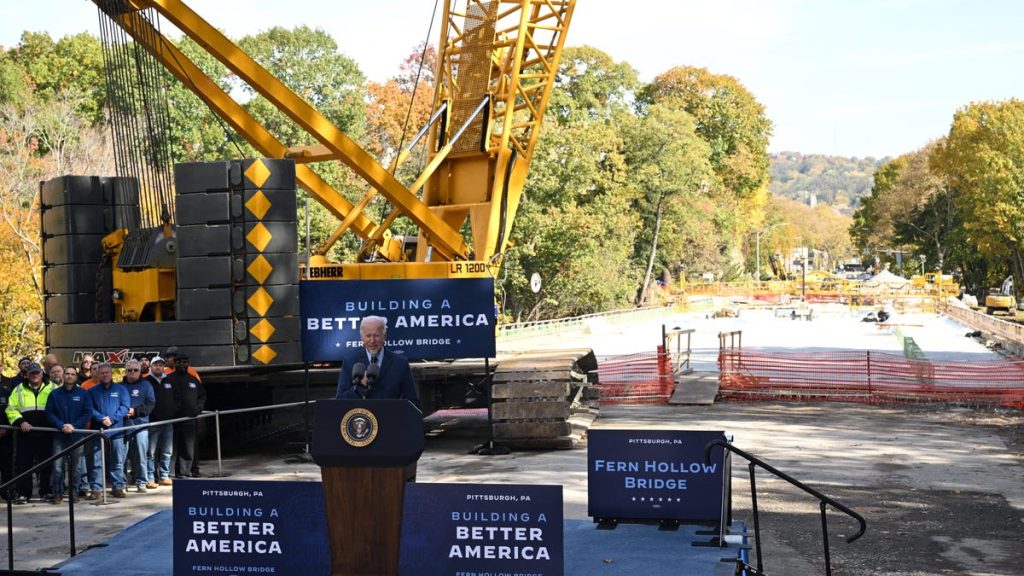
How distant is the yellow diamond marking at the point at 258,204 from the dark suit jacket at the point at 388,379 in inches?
287

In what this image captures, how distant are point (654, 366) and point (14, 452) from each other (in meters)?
17.4

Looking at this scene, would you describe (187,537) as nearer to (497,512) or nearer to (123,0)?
(497,512)

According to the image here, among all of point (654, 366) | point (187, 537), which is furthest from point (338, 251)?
point (187, 537)

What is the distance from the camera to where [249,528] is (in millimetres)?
8617

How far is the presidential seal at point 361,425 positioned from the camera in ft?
25.3

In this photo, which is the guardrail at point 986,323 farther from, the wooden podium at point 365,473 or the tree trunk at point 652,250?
the wooden podium at point 365,473

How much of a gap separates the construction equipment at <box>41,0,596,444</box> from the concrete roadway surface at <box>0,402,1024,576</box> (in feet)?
5.29

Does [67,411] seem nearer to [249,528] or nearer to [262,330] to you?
[262,330]

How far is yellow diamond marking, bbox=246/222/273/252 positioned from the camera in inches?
611

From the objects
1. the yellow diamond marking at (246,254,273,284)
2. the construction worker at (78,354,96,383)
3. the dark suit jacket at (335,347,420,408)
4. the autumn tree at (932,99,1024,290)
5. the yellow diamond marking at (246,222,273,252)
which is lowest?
the construction worker at (78,354,96,383)

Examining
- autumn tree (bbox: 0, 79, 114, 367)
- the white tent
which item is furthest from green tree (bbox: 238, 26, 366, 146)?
the white tent

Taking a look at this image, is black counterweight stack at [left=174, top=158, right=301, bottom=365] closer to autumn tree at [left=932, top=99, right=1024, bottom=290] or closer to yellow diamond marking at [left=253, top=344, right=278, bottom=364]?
yellow diamond marking at [left=253, top=344, right=278, bottom=364]

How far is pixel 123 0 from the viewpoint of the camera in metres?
17.5

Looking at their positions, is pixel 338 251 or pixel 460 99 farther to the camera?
pixel 338 251
